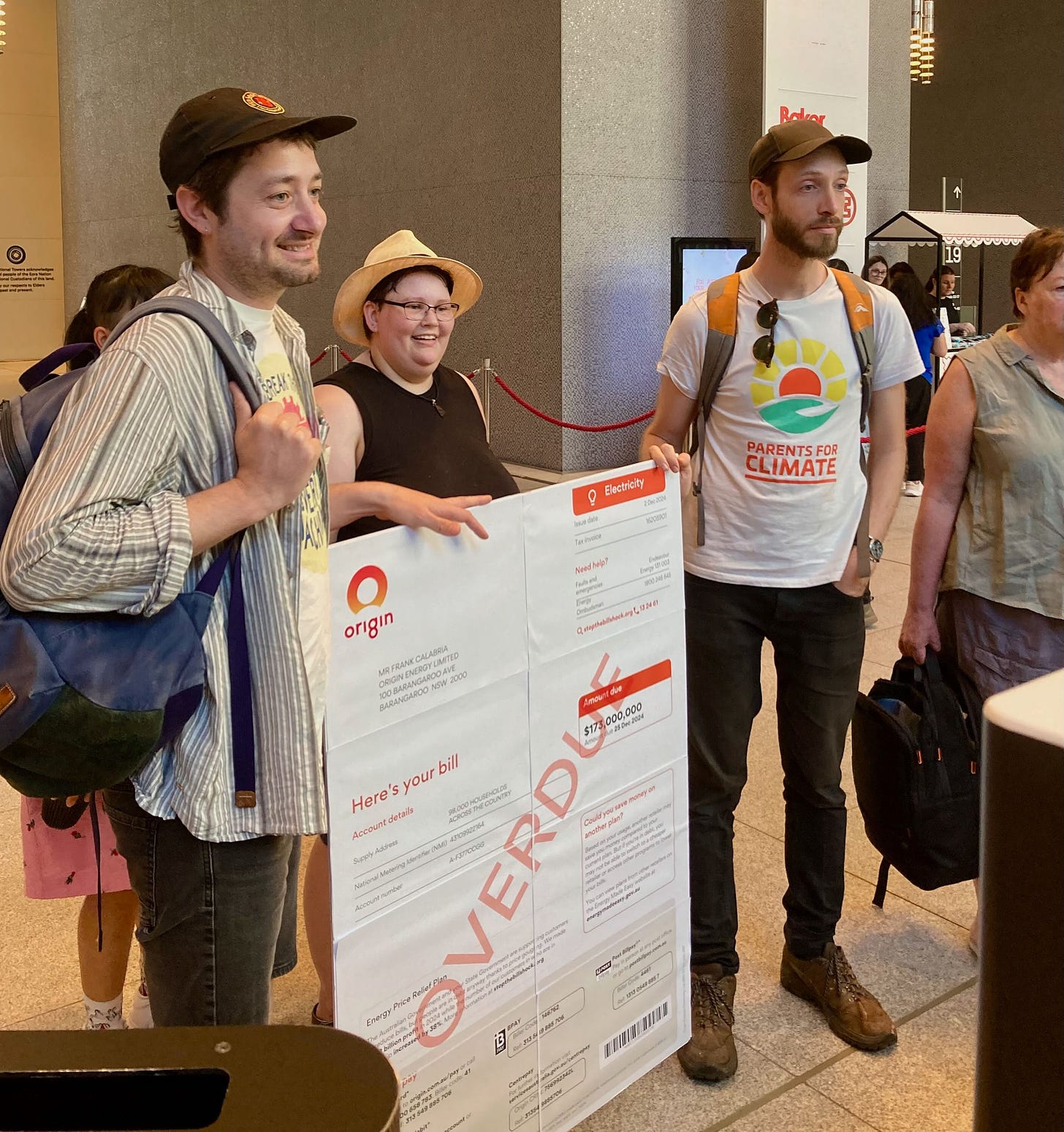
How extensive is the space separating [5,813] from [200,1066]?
3.96 meters

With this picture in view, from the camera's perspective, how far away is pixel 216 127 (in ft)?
5.90

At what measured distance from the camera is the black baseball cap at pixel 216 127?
1.79 meters

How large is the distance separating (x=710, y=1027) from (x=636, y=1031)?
12.1 inches

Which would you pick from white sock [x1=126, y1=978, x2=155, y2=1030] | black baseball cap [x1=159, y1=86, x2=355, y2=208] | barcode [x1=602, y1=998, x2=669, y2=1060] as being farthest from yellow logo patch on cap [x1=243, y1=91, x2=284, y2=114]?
white sock [x1=126, y1=978, x2=155, y2=1030]

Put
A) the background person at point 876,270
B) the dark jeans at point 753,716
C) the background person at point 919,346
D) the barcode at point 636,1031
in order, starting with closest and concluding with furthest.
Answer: the barcode at point 636,1031
the dark jeans at point 753,716
the background person at point 919,346
the background person at point 876,270

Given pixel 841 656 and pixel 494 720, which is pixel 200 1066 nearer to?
pixel 494 720

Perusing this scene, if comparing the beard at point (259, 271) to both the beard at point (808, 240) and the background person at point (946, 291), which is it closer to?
the beard at point (808, 240)

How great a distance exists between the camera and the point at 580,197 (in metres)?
10.1

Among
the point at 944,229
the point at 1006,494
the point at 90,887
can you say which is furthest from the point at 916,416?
the point at 90,887

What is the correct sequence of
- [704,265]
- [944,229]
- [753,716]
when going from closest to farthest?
[753,716] → [704,265] → [944,229]

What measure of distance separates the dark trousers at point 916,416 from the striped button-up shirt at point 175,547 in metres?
8.68

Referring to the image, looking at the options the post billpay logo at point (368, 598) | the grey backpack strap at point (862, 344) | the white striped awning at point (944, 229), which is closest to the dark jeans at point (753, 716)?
the grey backpack strap at point (862, 344)

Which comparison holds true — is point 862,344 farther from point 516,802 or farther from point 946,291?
point 946,291

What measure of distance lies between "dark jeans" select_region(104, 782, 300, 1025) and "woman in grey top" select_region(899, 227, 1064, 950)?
1.97m
